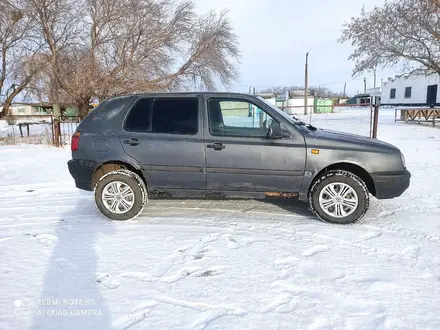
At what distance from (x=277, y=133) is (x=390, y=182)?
1.62 meters

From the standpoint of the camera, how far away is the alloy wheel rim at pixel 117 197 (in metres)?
4.29

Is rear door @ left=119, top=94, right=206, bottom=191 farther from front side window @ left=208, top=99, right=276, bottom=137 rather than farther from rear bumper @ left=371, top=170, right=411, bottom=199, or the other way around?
rear bumper @ left=371, top=170, right=411, bottom=199

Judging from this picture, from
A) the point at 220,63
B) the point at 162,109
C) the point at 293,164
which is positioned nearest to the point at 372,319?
the point at 293,164

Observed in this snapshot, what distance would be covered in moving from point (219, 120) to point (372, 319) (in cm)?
288

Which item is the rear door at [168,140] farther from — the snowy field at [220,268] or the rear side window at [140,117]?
the snowy field at [220,268]

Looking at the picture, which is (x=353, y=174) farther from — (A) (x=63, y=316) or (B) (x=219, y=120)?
(A) (x=63, y=316)

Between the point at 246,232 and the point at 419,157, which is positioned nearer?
the point at 246,232

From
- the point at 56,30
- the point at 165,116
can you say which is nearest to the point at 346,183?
the point at 165,116

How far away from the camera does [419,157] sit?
8242 mm

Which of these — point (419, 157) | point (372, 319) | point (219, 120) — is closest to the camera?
point (372, 319)

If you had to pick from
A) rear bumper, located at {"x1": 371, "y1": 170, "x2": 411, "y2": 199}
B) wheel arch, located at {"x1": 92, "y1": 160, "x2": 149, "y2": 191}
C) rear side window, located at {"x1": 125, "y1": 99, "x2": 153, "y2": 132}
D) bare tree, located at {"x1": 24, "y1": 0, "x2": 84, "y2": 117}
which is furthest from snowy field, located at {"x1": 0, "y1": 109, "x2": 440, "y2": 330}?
bare tree, located at {"x1": 24, "y1": 0, "x2": 84, "y2": 117}

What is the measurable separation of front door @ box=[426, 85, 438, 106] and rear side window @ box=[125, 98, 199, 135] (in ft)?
148

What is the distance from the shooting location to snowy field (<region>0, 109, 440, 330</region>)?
7.70ft

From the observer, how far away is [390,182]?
4.02 m
